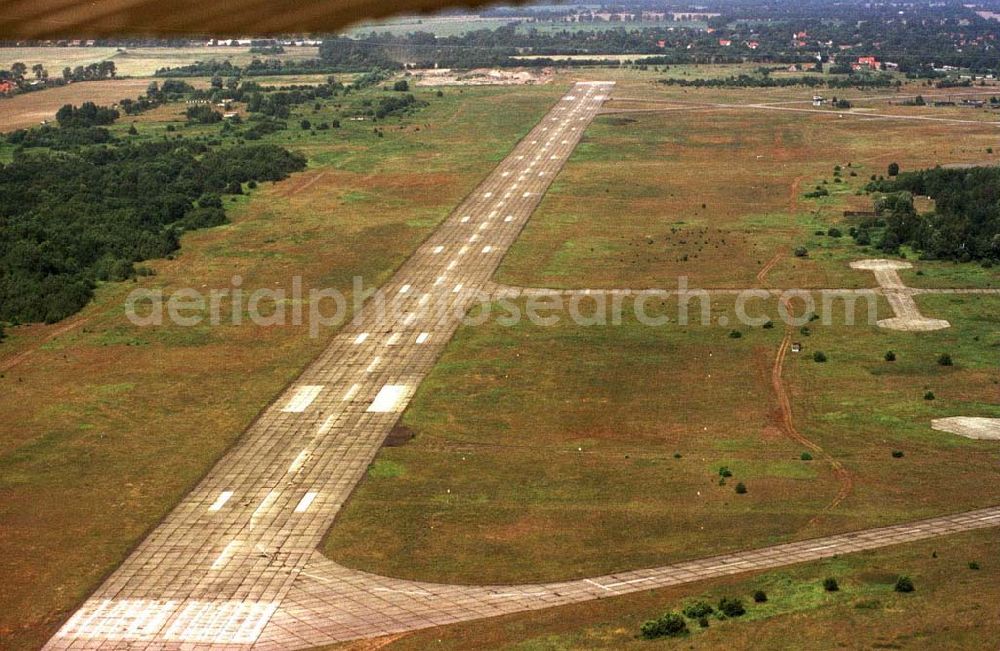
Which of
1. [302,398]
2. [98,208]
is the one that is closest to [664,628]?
[302,398]

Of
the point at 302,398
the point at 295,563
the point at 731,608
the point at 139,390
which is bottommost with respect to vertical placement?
the point at 302,398

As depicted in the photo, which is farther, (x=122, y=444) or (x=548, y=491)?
(x=122, y=444)

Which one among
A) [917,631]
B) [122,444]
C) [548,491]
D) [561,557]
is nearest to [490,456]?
[548,491]

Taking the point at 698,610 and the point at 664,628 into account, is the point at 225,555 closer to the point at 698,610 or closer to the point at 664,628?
the point at 664,628

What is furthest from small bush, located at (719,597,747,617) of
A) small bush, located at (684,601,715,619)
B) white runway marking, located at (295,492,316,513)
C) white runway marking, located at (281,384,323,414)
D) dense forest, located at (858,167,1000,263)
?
dense forest, located at (858,167,1000,263)

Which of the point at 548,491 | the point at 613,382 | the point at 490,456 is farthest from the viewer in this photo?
the point at 613,382

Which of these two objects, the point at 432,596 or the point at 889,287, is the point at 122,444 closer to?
the point at 432,596

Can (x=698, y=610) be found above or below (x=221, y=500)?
above
